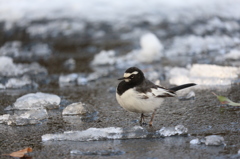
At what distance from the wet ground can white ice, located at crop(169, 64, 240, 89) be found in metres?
0.25

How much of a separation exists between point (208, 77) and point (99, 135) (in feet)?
10.2

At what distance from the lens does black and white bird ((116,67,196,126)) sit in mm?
3906

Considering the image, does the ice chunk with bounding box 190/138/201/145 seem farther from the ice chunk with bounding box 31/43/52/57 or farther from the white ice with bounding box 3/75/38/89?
the ice chunk with bounding box 31/43/52/57

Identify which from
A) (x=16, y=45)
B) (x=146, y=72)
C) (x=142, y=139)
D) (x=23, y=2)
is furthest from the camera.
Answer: (x=23, y=2)

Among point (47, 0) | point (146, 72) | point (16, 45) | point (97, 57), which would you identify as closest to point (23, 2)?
point (47, 0)

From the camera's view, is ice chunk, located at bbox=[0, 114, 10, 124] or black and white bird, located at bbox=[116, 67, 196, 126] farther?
ice chunk, located at bbox=[0, 114, 10, 124]

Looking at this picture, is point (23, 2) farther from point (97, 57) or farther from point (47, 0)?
point (97, 57)

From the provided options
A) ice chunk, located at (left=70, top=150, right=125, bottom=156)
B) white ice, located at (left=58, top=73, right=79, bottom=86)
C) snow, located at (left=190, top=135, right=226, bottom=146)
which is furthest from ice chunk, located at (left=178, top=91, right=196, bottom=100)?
white ice, located at (left=58, top=73, right=79, bottom=86)

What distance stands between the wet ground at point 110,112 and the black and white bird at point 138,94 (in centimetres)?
20

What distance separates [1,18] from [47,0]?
1.80 metres

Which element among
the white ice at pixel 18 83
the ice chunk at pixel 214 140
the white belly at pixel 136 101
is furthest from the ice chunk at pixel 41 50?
the ice chunk at pixel 214 140

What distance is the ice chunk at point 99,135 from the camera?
3418mm

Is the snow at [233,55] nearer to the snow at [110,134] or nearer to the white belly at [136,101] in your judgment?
the white belly at [136,101]

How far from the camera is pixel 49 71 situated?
769cm
